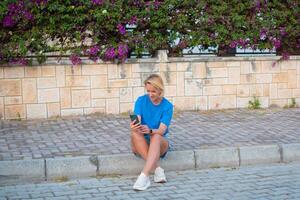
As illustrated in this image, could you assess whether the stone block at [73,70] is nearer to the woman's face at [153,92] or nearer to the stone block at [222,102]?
the stone block at [222,102]

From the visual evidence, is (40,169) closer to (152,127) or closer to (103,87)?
(152,127)

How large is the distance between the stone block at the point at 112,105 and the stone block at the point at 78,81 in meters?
0.49

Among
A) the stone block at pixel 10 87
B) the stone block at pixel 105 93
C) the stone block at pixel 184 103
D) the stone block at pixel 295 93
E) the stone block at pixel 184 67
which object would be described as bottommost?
the stone block at pixel 184 103

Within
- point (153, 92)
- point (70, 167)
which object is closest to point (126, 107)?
point (70, 167)

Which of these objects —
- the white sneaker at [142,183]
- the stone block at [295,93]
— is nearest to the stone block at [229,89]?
the stone block at [295,93]

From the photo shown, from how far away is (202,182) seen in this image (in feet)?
20.1

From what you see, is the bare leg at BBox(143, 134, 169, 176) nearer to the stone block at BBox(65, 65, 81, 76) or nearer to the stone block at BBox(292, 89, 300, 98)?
the stone block at BBox(65, 65, 81, 76)

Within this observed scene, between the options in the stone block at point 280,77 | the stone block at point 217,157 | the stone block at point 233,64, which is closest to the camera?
the stone block at point 217,157

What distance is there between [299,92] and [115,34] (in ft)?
12.8

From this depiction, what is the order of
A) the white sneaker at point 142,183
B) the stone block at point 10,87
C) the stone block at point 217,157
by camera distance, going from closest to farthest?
the white sneaker at point 142,183 → the stone block at point 217,157 → the stone block at point 10,87

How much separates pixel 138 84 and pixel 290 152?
3.22 m

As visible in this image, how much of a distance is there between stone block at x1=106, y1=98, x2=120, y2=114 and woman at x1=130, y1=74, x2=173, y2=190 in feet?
9.75

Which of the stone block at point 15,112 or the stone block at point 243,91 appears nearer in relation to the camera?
the stone block at point 15,112

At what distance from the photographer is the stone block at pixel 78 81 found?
8961 millimetres
